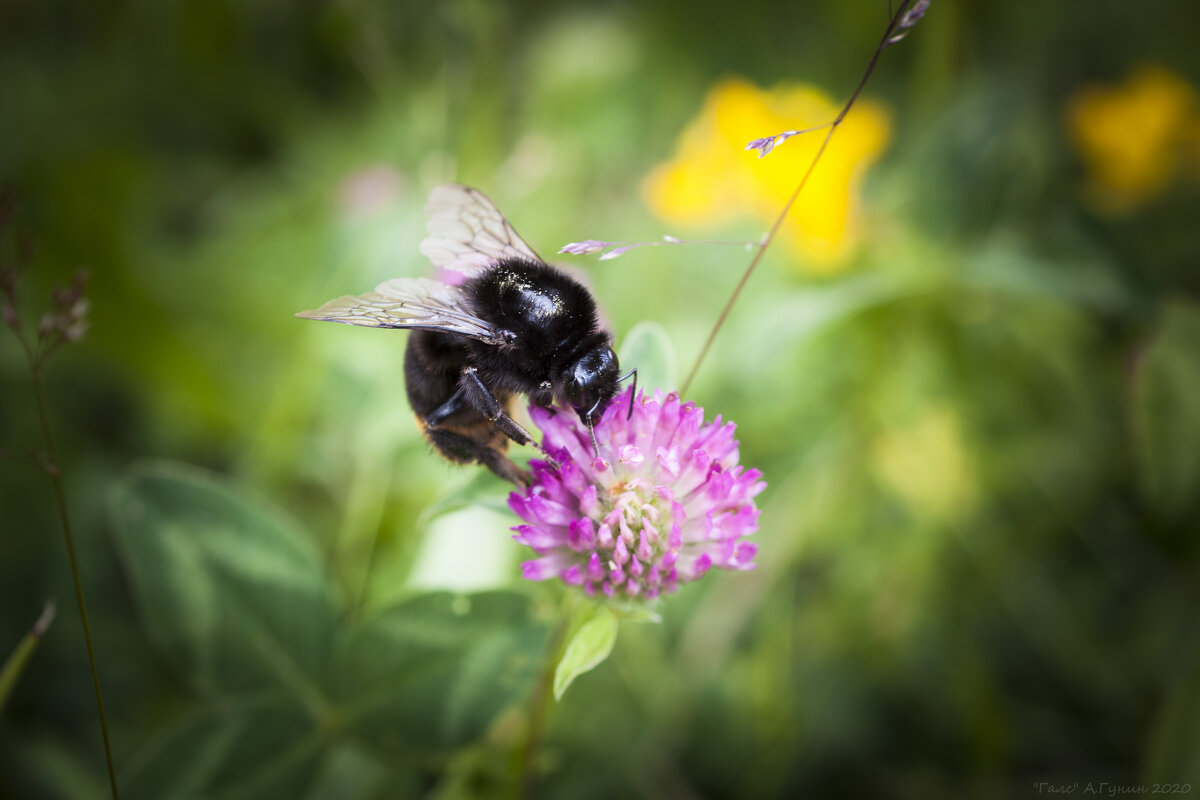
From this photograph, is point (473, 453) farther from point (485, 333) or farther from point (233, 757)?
point (233, 757)

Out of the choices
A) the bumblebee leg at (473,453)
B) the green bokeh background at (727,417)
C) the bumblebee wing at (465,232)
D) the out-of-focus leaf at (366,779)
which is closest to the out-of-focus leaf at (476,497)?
the bumblebee leg at (473,453)

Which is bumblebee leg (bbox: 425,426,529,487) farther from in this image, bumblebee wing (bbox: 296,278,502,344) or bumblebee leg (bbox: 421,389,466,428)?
bumblebee wing (bbox: 296,278,502,344)

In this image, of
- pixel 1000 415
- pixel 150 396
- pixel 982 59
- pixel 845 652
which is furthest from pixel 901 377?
pixel 150 396

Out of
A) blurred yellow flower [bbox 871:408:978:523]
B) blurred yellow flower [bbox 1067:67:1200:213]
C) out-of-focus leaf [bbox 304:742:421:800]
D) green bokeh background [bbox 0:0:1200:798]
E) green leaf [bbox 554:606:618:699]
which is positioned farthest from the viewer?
blurred yellow flower [bbox 1067:67:1200:213]

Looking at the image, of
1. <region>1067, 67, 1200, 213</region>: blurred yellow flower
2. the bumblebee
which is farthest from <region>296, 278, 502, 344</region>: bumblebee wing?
<region>1067, 67, 1200, 213</region>: blurred yellow flower

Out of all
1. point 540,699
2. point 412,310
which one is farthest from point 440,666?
point 412,310

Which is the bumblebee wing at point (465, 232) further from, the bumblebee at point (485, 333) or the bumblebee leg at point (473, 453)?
the bumblebee leg at point (473, 453)
